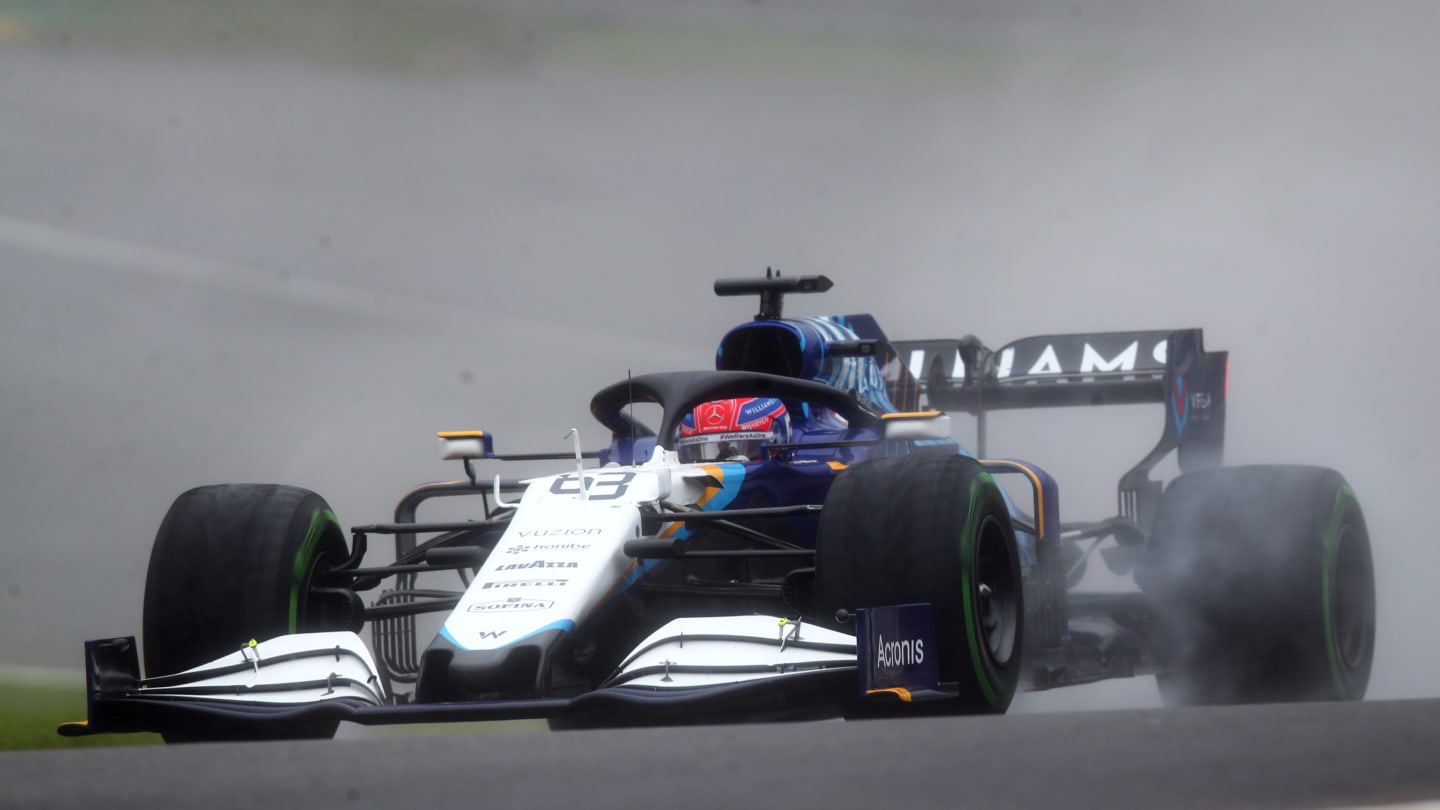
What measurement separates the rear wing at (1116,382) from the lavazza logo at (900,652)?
3533 mm

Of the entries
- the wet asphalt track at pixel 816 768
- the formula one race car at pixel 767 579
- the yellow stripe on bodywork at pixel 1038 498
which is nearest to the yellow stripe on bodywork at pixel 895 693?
the formula one race car at pixel 767 579

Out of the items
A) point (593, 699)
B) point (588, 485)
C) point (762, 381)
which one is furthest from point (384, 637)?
point (593, 699)

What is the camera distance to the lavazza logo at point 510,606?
5250mm

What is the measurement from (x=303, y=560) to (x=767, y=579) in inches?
67.4

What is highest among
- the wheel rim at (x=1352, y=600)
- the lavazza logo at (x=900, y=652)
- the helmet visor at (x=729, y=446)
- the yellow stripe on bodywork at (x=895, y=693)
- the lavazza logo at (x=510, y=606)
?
the helmet visor at (x=729, y=446)

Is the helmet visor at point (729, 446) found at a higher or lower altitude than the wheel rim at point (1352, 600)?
higher

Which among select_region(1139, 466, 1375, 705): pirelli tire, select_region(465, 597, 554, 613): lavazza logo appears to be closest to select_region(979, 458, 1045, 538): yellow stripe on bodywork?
select_region(1139, 466, 1375, 705): pirelli tire

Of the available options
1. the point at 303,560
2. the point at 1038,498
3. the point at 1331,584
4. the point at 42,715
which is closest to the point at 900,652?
the point at 1038,498

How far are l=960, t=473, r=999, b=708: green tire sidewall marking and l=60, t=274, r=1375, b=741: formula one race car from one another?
15 millimetres

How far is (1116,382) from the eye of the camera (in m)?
8.77

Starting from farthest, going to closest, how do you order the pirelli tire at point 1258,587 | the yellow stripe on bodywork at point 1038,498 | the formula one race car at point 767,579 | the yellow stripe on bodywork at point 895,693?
the pirelli tire at point 1258,587, the yellow stripe on bodywork at point 1038,498, the formula one race car at point 767,579, the yellow stripe on bodywork at point 895,693

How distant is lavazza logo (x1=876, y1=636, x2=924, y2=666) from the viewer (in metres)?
4.82

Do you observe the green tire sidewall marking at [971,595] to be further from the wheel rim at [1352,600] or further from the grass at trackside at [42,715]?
the grass at trackside at [42,715]

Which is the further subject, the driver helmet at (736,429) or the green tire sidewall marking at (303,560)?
the driver helmet at (736,429)
